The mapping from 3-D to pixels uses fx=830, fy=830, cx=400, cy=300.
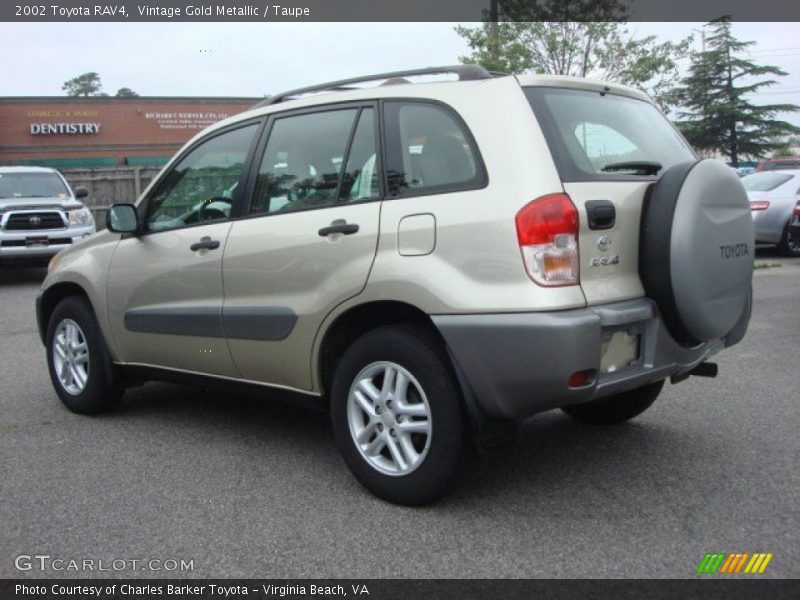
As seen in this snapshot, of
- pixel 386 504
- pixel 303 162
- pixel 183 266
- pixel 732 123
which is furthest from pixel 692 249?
pixel 732 123

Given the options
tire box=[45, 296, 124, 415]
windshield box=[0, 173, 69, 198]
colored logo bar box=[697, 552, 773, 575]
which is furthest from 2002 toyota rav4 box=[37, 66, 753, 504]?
windshield box=[0, 173, 69, 198]

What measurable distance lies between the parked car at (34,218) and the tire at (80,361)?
27.3ft

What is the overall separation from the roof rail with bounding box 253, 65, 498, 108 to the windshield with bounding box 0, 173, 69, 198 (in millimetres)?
11057

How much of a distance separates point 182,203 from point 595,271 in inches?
100

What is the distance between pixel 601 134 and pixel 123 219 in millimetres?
2769

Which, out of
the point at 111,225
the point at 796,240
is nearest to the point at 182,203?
the point at 111,225

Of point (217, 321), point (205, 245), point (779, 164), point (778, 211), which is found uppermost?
point (779, 164)

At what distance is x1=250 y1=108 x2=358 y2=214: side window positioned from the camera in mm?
4031

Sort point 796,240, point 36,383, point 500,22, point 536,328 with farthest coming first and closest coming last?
1. point 500,22
2. point 796,240
3. point 36,383
4. point 536,328

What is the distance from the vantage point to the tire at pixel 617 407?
457cm

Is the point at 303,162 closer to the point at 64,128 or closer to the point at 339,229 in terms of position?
the point at 339,229

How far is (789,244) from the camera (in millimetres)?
14492

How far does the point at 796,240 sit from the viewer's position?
561 inches

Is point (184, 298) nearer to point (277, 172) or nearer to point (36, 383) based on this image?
point (277, 172)
